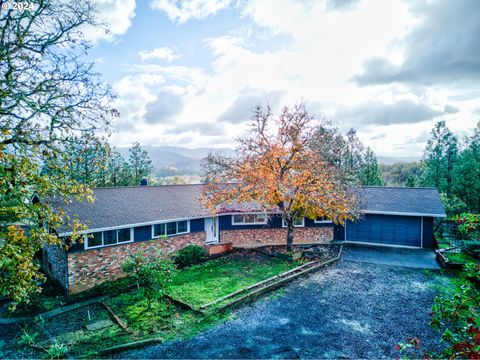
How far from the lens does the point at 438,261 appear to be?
16781mm

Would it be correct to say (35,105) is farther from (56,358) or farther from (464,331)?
(464,331)

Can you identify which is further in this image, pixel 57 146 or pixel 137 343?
pixel 137 343

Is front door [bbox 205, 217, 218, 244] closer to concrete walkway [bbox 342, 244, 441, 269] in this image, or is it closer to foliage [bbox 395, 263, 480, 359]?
concrete walkway [bbox 342, 244, 441, 269]

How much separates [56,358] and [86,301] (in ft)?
15.6

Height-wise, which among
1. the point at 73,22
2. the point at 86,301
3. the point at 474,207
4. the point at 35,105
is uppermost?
the point at 73,22

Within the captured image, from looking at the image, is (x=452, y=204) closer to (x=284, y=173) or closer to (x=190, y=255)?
(x=284, y=173)

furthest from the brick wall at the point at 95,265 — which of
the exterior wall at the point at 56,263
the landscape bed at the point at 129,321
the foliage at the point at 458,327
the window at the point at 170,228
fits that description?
the foliage at the point at 458,327

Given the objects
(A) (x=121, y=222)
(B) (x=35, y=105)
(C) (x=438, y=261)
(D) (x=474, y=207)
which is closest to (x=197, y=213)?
(A) (x=121, y=222)

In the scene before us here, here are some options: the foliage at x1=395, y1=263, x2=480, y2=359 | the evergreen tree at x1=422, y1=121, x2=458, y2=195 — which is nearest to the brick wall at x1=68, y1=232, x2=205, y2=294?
the foliage at x1=395, y1=263, x2=480, y2=359

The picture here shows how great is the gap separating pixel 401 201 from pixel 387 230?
2534 millimetres

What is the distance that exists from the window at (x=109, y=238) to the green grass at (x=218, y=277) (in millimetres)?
3658

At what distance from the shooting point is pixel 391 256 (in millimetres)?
18109

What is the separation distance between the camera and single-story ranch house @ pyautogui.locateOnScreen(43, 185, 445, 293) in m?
14.4
